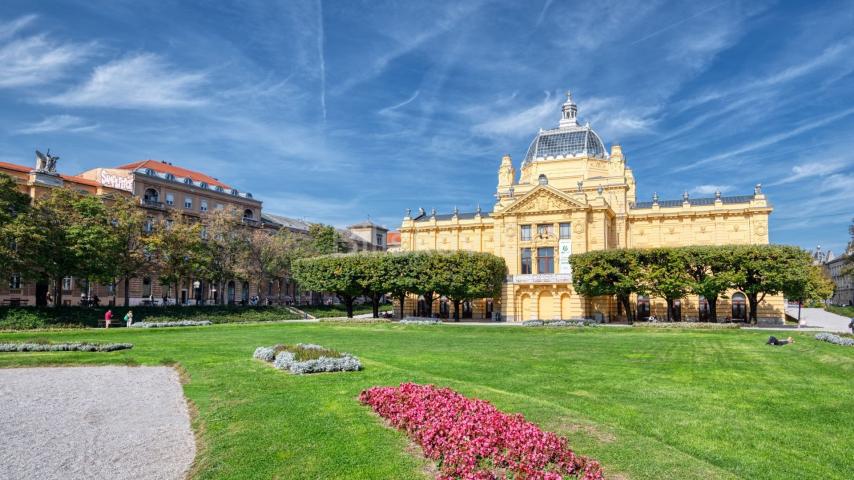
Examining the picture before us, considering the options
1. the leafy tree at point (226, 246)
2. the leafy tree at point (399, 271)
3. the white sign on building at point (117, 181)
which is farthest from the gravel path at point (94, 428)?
the white sign on building at point (117, 181)

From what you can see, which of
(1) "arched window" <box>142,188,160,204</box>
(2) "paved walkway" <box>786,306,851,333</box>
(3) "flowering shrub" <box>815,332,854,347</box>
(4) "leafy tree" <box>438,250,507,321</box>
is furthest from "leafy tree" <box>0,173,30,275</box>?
(2) "paved walkway" <box>786,306,851,333</box>

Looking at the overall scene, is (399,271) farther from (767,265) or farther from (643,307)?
(767,265)

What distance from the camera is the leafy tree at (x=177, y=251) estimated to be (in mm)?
59625

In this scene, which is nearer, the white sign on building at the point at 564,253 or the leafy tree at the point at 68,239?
the leafy tree at the point at 68,239

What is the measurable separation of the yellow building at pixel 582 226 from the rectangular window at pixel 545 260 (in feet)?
0.38

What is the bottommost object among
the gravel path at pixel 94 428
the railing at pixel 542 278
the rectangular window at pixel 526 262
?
the gravel path at pixel 94 428

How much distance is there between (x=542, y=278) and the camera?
211 feet

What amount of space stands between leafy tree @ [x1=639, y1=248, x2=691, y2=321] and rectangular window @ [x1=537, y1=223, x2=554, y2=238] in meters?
12.9

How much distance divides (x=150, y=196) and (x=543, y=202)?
55.5 metres

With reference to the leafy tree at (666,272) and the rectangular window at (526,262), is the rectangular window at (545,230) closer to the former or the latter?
the rectangular window at (526,262)

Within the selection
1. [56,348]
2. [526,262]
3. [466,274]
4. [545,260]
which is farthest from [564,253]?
[56,348]

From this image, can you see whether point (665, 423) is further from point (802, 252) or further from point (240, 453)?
point (802, 252)

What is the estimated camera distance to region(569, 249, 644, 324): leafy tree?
178 feet

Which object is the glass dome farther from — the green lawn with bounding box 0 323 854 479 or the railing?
the green lawn with bounding box 0 323 854 479
